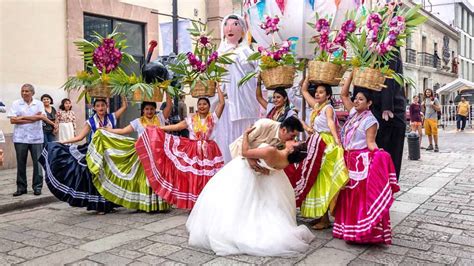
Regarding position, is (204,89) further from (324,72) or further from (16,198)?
(16,198)

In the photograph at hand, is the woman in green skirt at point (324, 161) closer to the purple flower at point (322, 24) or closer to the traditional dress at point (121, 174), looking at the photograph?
the purple flower at point (322, 24)

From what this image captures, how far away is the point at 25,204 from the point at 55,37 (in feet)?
16.1

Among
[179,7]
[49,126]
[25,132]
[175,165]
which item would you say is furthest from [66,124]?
[179,7]

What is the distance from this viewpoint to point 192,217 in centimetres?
480

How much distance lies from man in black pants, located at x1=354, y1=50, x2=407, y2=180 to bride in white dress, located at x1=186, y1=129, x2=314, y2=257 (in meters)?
1.39

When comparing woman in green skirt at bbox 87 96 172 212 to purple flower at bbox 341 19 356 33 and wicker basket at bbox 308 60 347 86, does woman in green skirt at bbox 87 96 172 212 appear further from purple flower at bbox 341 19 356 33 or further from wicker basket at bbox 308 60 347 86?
purple flower at bbox 341 19 356 33

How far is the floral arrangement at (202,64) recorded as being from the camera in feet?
19.1

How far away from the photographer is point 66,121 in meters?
9.72

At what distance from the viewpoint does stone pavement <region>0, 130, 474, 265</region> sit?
4.22 meters

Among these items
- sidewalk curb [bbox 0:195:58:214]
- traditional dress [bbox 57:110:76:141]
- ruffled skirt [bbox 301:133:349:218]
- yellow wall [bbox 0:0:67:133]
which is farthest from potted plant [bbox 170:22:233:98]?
yellow wall [bbox 0:0:67:133]

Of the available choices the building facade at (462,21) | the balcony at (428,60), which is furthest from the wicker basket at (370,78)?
the building facade at (462,21)

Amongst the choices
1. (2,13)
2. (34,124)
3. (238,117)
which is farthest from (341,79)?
(2,13)

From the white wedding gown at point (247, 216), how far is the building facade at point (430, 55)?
92.7 ft

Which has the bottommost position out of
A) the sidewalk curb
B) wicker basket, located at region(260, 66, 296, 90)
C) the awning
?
the sidewalk curb
